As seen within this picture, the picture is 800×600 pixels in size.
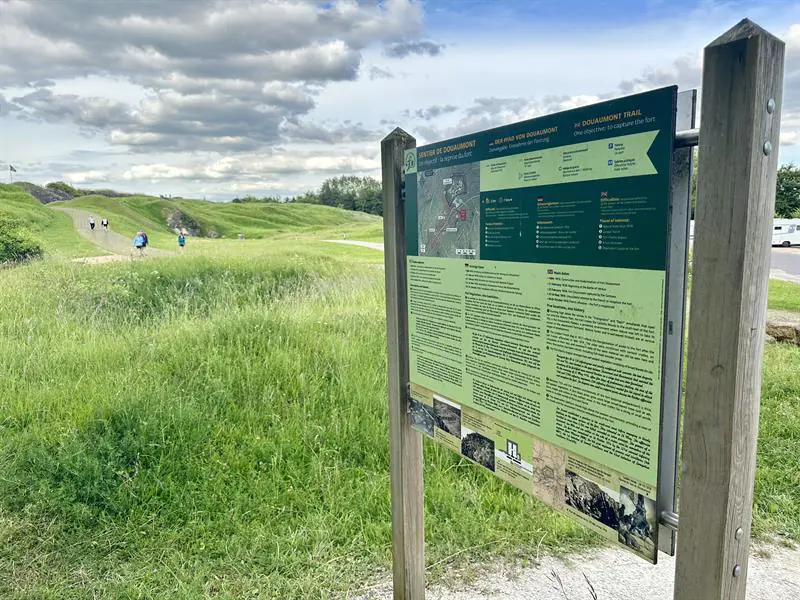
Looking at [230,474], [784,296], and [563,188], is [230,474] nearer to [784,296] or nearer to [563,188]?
[563,188]

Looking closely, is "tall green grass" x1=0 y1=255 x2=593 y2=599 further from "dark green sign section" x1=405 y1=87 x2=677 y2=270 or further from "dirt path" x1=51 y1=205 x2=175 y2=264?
"dirt path" x1=51 y1=205 x2=175 y2=264

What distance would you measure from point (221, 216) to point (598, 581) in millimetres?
68199

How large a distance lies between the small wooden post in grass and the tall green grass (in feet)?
1.66

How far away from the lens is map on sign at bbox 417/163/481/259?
2.11 meters

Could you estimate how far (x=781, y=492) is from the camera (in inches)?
147

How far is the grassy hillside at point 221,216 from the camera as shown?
52875mm

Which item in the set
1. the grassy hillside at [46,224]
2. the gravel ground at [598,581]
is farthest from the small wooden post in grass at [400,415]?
the grassy hillside at [46,224]

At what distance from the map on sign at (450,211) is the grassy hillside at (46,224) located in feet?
73.7

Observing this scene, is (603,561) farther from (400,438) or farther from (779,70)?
(779,70)

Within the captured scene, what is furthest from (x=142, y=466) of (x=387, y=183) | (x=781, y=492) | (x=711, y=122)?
(x=781, y=492)

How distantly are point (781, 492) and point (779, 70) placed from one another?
11.2 ft

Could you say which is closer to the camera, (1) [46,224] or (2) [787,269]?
(2) [787,269]

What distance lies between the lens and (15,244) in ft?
64.2

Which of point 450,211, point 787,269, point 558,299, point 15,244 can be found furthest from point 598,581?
point 15,244
